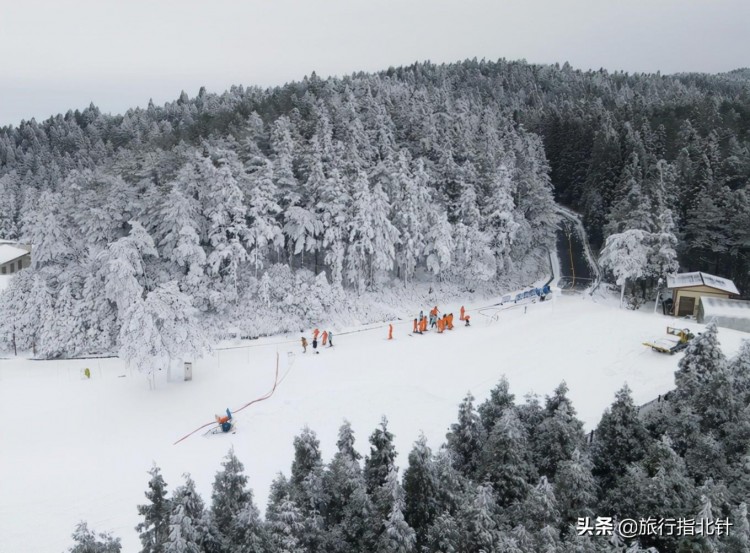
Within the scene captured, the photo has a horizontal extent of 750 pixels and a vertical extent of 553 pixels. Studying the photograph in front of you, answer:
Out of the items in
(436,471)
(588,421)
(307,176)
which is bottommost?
(588,421)

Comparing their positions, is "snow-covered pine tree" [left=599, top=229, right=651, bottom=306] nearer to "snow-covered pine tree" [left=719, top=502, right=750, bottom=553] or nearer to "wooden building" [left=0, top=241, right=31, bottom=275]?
"snow-covered pine tree" [left=719, top=502, right=750, bottom=553]

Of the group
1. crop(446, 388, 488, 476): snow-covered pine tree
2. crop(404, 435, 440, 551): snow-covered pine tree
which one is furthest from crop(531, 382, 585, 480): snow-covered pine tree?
crop(404, 435, 440, 551): snow-covered pine tree

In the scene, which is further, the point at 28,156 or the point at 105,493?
the point at 28,156

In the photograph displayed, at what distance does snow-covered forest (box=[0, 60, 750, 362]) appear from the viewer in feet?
107

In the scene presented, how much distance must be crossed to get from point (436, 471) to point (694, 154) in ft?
161

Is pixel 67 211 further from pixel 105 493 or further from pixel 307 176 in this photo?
pixel 105 493

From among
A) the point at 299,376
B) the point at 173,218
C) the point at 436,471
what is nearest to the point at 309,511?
the point at 436,471

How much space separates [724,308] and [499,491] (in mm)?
24252

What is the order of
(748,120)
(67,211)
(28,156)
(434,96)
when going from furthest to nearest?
(28,156), (434,96), (748,120), (67,211)

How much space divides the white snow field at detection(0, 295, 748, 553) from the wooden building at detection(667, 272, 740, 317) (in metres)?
1.93

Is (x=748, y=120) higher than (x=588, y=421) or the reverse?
higher

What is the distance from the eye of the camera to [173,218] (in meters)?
33.7

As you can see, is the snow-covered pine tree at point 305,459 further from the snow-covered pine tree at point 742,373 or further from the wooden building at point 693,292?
the wooden building at point 693,292

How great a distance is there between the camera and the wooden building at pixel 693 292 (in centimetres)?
3200
